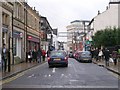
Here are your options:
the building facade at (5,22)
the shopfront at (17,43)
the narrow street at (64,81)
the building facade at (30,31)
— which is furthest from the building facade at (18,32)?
the narrow street at (64,81)

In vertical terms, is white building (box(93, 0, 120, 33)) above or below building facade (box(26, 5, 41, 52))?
above

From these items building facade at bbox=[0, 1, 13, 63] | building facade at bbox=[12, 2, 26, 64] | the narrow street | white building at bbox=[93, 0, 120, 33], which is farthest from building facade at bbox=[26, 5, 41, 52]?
the narrow street

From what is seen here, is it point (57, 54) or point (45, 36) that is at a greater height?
point (45, 36)

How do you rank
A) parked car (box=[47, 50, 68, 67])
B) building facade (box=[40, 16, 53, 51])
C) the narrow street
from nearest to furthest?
the narrow street
parked car (box=[47, 50, 68, 67])
building facade (box=[40, 16, 53, 51])

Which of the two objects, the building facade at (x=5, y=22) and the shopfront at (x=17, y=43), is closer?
the building facade at (x=5, y=22)

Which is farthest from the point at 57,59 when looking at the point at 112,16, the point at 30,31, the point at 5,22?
the point at 112,16

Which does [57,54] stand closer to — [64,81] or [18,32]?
[18,32]

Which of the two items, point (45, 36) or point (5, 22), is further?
point (45, 36)

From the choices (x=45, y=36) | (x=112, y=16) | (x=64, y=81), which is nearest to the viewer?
(x=64, y=81)

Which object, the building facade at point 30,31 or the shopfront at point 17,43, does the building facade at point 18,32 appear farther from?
the building facade at point 30,31

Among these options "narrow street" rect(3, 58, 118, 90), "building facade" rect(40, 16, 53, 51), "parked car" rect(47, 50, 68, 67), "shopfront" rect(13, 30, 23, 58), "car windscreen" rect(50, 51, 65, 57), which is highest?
"building facade" rect(40, 16, 53, 51)

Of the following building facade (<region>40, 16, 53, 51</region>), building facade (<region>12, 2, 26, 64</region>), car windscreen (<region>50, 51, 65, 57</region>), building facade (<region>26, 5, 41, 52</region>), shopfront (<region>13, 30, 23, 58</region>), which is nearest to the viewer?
car windscreen (<region>50, 51, 65, 57</region>)

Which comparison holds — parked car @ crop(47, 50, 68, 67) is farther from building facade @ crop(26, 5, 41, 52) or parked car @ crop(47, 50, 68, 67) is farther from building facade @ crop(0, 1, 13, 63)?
building facade @ crop(26, 5, 41, 52)

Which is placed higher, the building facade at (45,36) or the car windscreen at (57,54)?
the building facade at (45,36)
